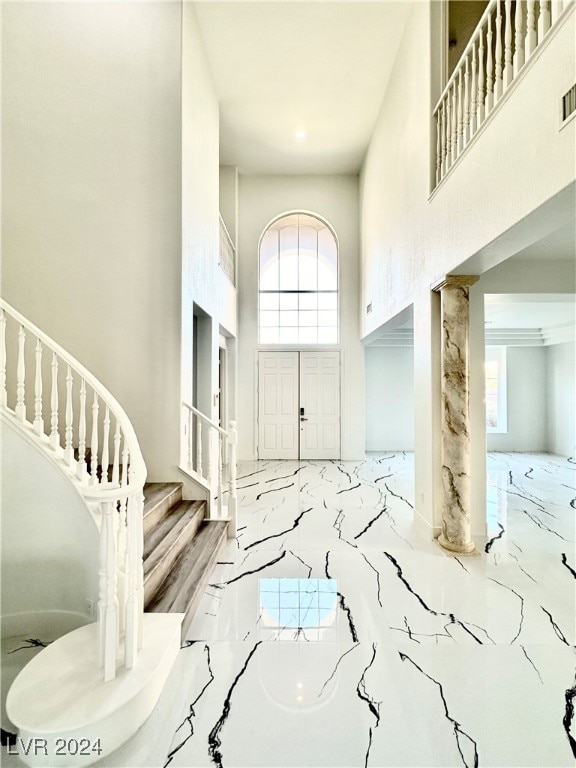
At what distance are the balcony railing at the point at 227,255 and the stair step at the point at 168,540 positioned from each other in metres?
3.80

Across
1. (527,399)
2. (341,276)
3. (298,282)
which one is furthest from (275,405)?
(527,399)

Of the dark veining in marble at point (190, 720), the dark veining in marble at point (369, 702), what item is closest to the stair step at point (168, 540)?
the dark veining in marble at point (190, 720)

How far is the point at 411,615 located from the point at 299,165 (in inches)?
289

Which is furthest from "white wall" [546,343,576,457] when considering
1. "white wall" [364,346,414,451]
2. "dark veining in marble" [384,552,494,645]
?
"dark veining in marble" [384,552,494,645]

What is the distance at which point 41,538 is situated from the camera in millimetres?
2287

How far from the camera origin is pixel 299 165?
7.15 meters

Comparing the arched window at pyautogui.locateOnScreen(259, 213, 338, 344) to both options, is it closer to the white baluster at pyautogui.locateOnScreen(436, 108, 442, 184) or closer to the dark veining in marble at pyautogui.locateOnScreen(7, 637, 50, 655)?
the white baluster at pyautogui.locateOnScreen(436, 108, 442, 184)

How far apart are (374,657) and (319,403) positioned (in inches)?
218

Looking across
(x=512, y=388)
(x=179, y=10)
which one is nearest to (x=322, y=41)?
(x=179, y=10)

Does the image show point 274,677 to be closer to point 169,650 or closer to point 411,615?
point 169,650

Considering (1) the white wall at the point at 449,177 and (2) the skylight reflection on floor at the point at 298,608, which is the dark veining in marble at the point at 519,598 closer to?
(2) the skylight reflection on floor at the point at 298,608

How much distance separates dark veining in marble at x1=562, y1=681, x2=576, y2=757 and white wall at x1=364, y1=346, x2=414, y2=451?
6603 mm

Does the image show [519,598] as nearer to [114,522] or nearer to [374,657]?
[374,657]

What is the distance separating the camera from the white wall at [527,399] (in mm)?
8523
